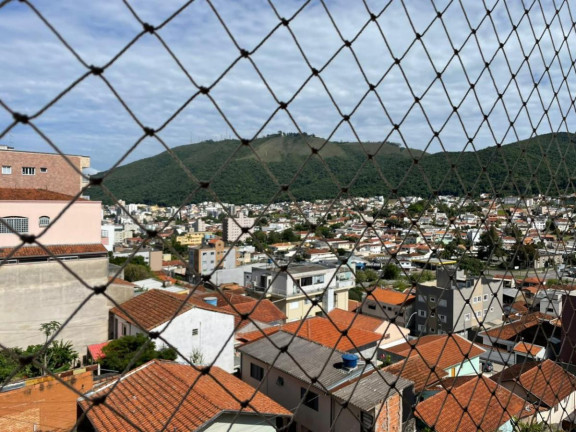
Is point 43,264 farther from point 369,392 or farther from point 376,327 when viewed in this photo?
point 376,327

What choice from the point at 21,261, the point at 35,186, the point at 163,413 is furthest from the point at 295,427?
the point at 35,186

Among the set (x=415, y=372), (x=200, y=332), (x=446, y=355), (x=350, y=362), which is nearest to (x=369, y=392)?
(x=350, y=362)

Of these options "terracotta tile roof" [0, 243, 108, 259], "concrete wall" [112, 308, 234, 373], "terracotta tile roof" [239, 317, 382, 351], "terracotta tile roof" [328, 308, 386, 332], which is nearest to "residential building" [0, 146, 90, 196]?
"terracotta tile roof" [0, 243, 108, 259]

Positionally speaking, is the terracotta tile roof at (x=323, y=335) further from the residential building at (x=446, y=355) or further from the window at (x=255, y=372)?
the window at (x=255, y=372)

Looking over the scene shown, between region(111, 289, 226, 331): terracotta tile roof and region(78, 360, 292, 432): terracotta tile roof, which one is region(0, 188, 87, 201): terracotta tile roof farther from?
region(78, 360, 292, 432): terracotta tile roof

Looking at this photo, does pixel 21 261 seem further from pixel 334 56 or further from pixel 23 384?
pixel 334 56

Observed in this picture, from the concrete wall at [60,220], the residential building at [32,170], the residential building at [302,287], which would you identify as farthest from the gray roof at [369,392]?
the residential building at [32,170]
